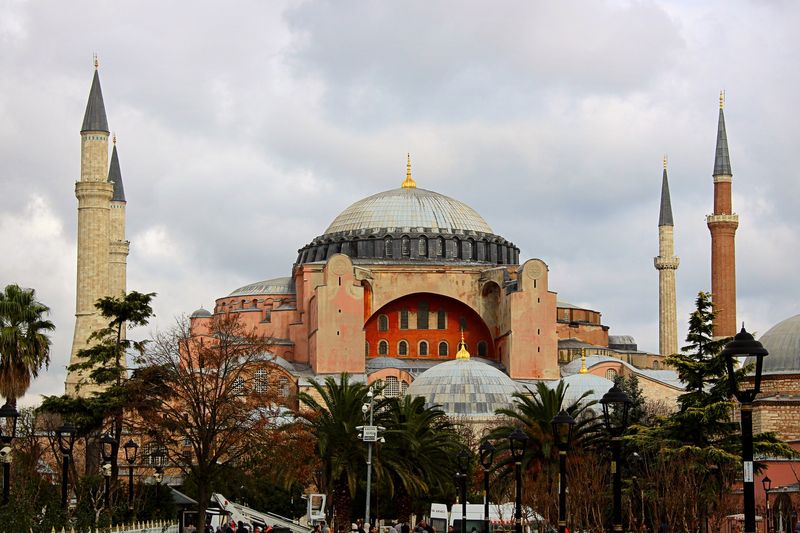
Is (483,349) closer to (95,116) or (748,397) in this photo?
→ (95,116)

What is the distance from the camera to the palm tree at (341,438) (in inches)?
1351

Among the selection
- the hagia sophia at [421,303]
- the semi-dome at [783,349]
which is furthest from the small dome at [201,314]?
the semi-dome at [783,349]

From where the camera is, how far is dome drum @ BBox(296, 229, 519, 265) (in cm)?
6732

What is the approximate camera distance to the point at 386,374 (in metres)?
60.4

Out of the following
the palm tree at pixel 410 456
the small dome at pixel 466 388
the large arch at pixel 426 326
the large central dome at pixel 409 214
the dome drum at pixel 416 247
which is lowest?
the palm tree at pixel 410 456

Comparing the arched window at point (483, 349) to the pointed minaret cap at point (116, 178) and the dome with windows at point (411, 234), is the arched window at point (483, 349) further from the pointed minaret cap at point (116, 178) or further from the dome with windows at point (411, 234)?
the pointed minaret cap at point (116, 178)

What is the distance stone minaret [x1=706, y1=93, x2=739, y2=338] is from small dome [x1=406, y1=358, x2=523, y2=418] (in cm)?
994

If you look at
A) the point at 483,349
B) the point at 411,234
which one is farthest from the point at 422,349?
the point at 411,234

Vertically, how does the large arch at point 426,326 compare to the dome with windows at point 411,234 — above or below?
below

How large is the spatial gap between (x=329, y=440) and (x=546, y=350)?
28.1 m

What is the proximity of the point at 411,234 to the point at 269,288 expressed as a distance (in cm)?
831

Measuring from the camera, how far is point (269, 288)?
71.1 meters

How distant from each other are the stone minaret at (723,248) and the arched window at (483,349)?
10699 mm

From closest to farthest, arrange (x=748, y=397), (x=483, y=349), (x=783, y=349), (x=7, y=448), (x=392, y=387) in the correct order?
1. (x=748, y=397)
2. (x=7, y=448)
3. (x=783, y=349)
4. (x=392, y=387)
5. (x=483, y=349)
